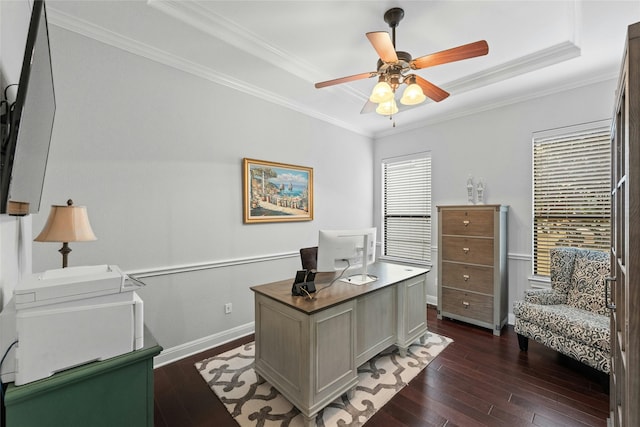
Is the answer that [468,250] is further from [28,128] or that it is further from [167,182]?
[28,128]

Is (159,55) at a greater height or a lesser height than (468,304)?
greater

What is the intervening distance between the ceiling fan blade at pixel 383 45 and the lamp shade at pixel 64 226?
2104 millimetres

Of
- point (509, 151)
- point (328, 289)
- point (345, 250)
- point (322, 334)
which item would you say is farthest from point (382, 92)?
point (509, 151)

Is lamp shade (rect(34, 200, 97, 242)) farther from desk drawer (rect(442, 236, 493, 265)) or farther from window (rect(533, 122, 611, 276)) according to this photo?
window (rect(533, 122, 611, 276))

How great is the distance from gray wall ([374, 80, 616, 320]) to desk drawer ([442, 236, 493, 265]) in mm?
466

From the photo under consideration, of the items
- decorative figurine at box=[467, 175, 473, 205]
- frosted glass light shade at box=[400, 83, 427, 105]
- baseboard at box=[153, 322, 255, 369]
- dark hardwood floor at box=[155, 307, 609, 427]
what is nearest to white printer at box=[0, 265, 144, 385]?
dark hardwood floor at box=[155, 307, 609, 427]

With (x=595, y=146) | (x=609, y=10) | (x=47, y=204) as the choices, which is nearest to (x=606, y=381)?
(x=595, y=146)

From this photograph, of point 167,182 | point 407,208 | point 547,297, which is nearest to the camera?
point 167,182

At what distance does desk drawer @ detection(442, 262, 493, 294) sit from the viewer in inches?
127

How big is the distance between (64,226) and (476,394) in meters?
3.07

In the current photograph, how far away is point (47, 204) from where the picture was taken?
6.65ft

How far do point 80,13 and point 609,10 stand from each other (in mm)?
3839

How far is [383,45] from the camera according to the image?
1.81 meters

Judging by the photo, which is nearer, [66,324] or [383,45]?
[66,324]
